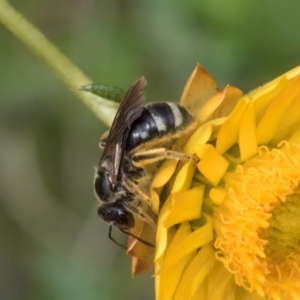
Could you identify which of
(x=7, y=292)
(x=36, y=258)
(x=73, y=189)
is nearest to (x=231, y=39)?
(x=73, y=189)

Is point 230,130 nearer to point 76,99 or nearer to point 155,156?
point 155,156

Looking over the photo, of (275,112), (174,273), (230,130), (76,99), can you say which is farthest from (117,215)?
(76,99)

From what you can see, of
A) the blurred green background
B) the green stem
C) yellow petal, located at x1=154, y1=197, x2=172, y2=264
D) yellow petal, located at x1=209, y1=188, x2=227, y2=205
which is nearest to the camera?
yellow petal, located at x1=154, y1=197, x2=172, y2=264

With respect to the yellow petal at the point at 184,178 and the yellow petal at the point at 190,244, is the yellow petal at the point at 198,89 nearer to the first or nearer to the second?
the yellow petal at the point at 184,178

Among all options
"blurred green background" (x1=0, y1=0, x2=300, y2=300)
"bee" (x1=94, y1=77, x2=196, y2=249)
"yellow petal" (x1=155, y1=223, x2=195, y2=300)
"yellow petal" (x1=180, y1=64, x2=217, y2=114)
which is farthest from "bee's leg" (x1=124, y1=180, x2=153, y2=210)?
"blurred green background" (x1=0, y1=0, x2=300, y2=300)

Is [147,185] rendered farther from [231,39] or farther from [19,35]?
[231,39]

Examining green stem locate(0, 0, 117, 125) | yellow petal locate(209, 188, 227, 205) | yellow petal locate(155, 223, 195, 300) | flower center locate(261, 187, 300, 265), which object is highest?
green stem locate(0, 0, 117, 125)

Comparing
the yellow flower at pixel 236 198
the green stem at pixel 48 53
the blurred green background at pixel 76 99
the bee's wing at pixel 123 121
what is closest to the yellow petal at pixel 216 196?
the yellow flower at pixel 236 198

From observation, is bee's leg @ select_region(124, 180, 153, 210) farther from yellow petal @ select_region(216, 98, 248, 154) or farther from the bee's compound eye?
yellow petal @ select_region(216, 98, 248, 154)
